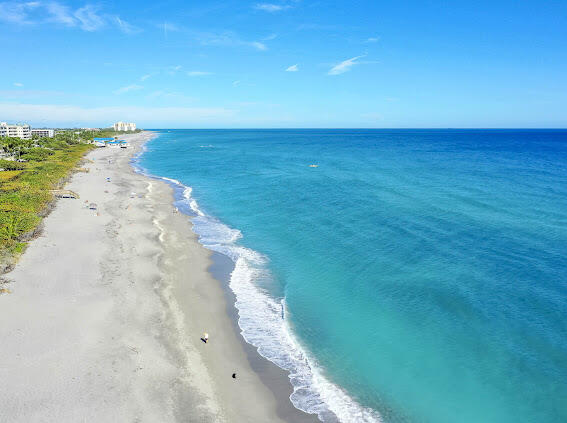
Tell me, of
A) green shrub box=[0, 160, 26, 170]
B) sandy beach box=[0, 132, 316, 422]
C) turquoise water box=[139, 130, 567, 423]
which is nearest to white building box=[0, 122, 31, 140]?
green shrub box=[0, 160, 26, 170]

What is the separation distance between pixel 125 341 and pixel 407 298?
19633 millimetres

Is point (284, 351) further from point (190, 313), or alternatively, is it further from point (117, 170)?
point (117, 170)

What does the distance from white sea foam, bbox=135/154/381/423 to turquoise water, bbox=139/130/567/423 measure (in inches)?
3.1

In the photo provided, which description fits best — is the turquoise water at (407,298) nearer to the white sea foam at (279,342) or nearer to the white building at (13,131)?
the white sea foam at (279,342)

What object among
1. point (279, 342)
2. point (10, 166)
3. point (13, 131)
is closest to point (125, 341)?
point (279, 342)

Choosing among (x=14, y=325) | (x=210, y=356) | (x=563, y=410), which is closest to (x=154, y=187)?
(x=14, y=325)

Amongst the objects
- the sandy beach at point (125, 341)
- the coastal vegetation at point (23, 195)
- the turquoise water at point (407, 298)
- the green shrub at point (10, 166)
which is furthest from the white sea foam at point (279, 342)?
the green shrub at point (10, 166)

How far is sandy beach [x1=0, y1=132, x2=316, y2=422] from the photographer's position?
55.7 ft

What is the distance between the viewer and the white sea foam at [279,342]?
58.2ft

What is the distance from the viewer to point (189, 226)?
150 feet

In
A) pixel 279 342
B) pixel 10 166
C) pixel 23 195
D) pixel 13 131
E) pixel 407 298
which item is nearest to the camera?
pixel 279 342

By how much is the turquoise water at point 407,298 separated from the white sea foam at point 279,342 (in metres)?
0.08

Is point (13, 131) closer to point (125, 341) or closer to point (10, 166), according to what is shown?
point (10, 166)

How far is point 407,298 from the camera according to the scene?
27.5m
